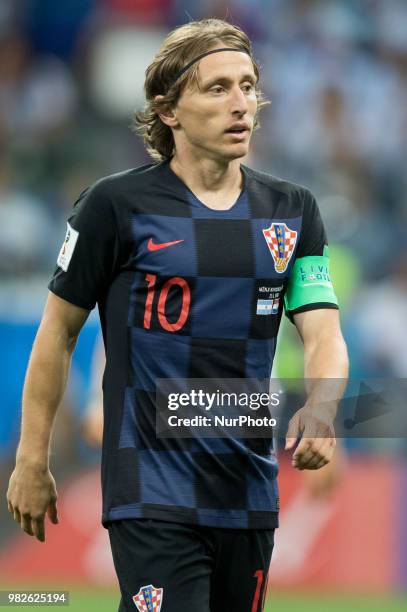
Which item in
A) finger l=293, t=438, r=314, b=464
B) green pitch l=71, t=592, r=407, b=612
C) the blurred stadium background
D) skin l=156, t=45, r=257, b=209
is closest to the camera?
finger l=293, t=438, r=314, b=464

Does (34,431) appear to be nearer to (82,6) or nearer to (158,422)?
(158,422)

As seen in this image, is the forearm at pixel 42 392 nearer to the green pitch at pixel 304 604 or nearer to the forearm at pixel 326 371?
the forearm at pixel 326 371

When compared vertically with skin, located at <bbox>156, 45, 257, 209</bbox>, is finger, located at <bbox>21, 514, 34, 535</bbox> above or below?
below

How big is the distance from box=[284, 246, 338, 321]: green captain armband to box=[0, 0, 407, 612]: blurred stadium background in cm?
391

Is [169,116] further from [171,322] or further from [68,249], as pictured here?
[171,322]

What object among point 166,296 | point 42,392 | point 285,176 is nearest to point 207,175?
point 166,296

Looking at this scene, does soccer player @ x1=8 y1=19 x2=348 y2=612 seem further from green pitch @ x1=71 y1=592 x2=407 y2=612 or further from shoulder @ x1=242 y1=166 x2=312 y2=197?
green pitch @ x1=71 y1=592 x2=407 y2=612

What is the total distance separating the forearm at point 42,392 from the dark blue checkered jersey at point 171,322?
138 millimetres

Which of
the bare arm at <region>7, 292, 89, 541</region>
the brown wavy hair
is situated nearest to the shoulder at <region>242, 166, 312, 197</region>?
the brown wavy hair

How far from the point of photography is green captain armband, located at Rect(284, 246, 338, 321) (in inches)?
156

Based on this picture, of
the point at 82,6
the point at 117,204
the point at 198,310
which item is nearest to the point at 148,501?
the point at 198,310

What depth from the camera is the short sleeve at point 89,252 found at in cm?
375

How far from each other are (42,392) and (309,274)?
0.91 meters

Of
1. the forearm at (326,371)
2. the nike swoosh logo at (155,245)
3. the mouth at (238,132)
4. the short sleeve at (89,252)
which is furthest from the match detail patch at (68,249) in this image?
the forearm at (326,371)
